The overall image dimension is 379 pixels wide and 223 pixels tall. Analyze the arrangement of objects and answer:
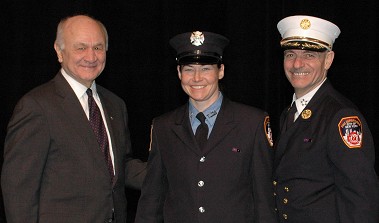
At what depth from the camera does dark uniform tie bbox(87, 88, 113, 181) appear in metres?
2.73

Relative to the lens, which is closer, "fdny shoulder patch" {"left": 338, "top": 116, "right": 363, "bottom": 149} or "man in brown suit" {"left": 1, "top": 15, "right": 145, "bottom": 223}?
"fdny shoulder patch" {"left": 338, "top": 116, "right": 363, "bottom": 149}

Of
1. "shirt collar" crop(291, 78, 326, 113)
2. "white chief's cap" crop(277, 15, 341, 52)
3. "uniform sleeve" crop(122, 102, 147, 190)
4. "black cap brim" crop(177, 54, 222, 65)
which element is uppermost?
"white chief's cap" crop(277, 15, 341, 52)

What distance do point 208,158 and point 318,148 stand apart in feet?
1.60

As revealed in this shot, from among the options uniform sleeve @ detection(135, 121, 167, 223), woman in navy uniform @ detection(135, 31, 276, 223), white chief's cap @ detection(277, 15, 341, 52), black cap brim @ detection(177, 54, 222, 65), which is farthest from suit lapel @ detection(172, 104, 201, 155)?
white chief's cap @ detection(277, 15, 341, 52)

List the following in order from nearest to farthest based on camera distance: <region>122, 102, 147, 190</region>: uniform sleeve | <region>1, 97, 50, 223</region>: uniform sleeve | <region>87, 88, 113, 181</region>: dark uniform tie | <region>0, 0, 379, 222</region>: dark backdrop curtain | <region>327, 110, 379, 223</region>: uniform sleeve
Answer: <region>327, 110, 379, 223</region>: uniform sleeve, <region>1, 97, 50, 223</region>: uniform sleeve, <region>87, 88, 113, 181</region>: dark uniform tie, <region>122, 102, 147, 190</region>: uniform sleeve, <region>0, 0, 379, 222</region>: dark backdrop curtain

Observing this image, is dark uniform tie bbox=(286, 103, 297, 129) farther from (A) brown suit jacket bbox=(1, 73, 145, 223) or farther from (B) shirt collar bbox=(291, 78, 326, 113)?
(A) brown suit jacket bbox=(1, 73, 145, 223)

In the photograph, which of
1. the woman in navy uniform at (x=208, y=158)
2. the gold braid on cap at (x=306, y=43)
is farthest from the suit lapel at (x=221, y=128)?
the gold braid on cap at (x=306, y=43)

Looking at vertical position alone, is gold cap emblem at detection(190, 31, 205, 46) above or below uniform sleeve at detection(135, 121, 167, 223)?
above

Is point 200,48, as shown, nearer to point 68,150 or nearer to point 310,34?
point 310,34

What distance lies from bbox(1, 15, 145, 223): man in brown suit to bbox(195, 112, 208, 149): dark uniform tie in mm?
444

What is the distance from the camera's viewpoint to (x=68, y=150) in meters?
2.59

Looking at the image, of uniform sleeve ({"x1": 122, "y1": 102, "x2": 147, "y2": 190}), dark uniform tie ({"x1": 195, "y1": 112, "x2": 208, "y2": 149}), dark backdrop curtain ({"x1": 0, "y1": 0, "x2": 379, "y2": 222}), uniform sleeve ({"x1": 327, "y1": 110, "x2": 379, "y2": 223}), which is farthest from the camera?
dark backdrop curtain ({"x1": 0, "y1": 0, "x2": 379, "y2": 222})

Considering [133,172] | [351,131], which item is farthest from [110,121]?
[351,131]

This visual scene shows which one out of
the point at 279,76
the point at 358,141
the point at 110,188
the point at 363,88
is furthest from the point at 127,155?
the point at 363,88
